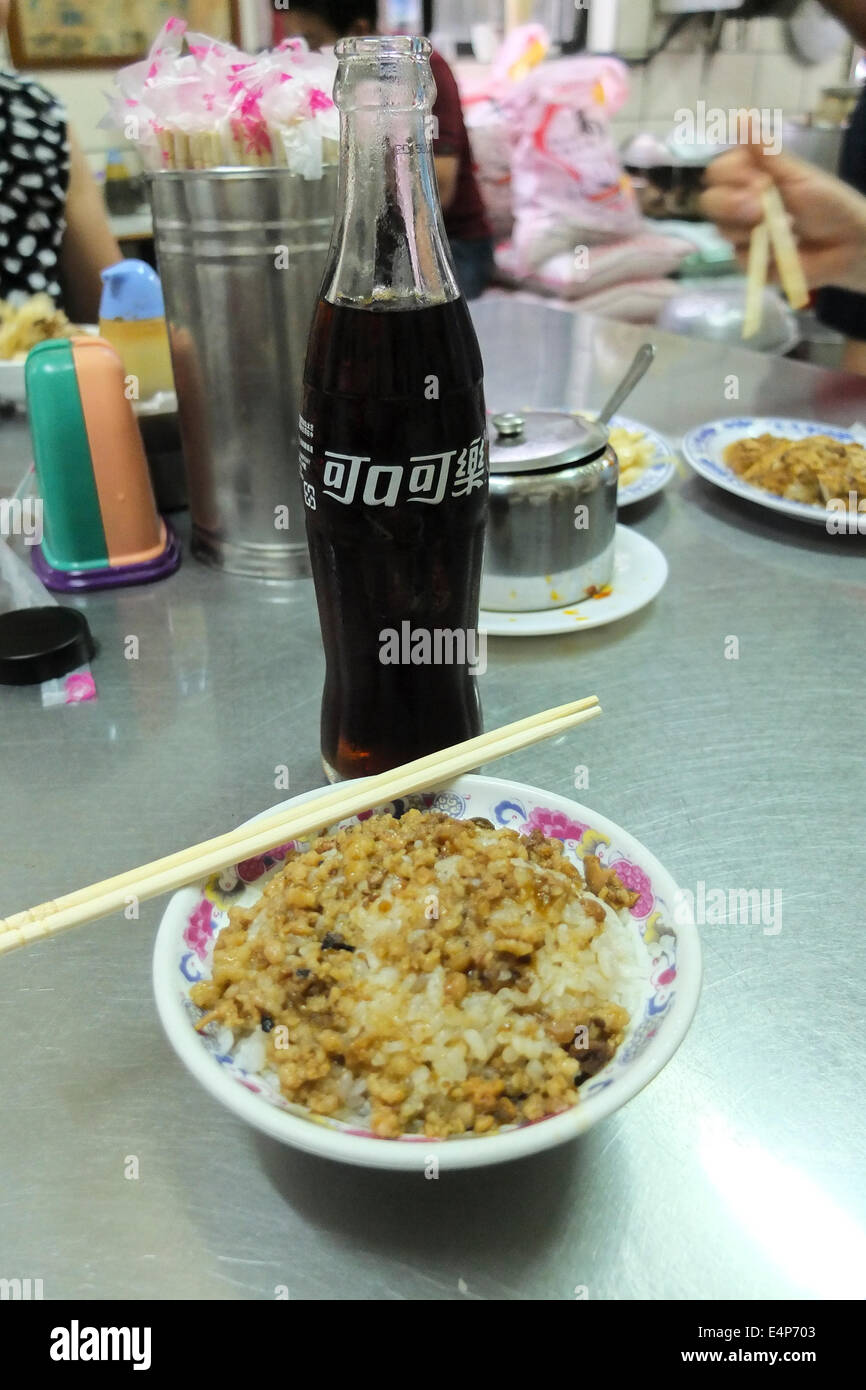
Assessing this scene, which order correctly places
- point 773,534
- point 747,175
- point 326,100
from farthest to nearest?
point 747,175 → point 773,534 → point 326,100

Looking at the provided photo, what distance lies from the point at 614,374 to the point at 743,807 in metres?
1.41

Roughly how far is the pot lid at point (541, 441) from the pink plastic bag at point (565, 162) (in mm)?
2817

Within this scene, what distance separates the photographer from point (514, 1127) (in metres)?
0.54

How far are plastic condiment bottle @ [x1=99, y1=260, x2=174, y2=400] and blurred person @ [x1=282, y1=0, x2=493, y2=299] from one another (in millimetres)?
1614

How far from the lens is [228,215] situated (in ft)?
3.52

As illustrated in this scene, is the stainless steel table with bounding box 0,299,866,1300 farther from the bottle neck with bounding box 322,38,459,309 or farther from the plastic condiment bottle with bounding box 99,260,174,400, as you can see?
the bottle neck with bounding box 322,38,459,309

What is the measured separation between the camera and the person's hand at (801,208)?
180 centimetres

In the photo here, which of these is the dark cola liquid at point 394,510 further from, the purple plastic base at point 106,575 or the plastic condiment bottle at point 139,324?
the plastic condiment bottle at point 139,324

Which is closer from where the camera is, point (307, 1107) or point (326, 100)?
point (307, 1107)

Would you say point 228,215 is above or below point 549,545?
above

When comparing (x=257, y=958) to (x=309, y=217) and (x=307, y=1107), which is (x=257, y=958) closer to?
(x=307, y=1107)

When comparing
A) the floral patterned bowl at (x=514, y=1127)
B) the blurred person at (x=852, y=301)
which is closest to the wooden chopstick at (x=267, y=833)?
the floral patterned bowl at (x=514, y=1127)

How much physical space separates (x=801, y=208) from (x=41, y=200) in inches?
74.4
